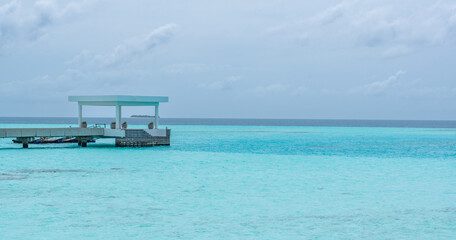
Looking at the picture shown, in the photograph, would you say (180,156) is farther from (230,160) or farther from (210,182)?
(210,182)

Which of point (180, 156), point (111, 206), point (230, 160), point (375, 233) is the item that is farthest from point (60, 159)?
point (375, 233)

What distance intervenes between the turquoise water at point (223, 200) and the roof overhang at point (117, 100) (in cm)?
1375

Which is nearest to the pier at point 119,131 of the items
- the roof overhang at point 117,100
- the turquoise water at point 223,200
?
the roof overhang at point 117,100

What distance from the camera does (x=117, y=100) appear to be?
Answer: 48.5m

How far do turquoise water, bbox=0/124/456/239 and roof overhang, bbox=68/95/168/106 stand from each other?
13.7 m

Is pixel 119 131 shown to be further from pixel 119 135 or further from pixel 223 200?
pixel 223 200

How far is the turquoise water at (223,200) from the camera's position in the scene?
16016mm

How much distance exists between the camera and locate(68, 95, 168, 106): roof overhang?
160 feet

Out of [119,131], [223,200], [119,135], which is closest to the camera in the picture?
[223,200]

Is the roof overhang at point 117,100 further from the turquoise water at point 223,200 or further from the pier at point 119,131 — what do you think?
the turquoise water at point 223,200

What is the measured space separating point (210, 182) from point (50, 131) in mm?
24439

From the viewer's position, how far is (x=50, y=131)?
46.4m

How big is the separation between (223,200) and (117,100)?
96.2ft

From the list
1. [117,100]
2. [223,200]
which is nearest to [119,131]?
[117,100]
